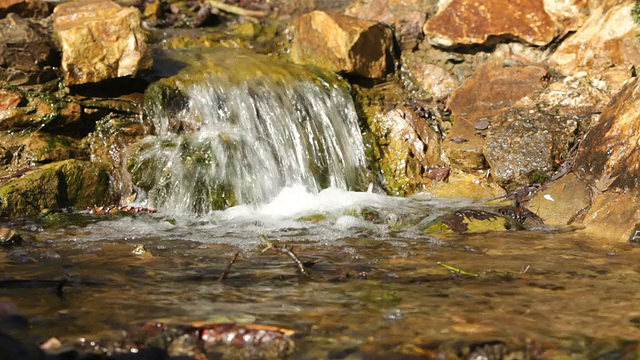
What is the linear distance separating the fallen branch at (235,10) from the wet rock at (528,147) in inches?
192

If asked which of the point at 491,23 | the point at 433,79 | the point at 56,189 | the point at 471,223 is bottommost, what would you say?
the point at 56,189

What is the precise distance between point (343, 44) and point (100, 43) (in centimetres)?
289

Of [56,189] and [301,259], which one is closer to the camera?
[301,259]

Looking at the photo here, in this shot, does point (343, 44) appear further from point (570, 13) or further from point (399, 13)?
point (570, 13)

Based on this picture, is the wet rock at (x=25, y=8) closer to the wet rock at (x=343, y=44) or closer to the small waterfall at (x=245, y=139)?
the small waterfall at (x=245, y=139)

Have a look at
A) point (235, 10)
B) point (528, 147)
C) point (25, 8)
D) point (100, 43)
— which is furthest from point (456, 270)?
point (235, 10)

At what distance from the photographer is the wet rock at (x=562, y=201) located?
560 centimetres

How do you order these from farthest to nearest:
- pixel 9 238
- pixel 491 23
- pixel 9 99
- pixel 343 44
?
1. pixel 491 23
2. pixel 343 44
3. pixel 9 99
4. pixel 9 238

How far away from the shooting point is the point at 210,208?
19.9 ft

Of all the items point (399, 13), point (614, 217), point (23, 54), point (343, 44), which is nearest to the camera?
point (614, 217)

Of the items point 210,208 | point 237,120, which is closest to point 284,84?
point 237,120

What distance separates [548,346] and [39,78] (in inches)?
224

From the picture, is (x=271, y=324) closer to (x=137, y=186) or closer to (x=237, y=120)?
(x=137, y=186)

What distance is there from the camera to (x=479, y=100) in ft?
24.9
